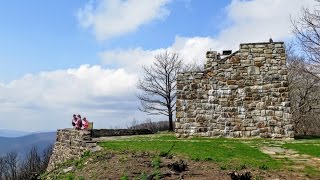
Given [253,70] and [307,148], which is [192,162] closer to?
[307,148]

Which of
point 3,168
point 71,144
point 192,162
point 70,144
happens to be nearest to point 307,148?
point 192,162

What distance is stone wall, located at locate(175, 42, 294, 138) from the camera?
20.5 meters

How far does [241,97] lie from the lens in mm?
20766

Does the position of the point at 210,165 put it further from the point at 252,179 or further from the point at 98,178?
the point at 98,178

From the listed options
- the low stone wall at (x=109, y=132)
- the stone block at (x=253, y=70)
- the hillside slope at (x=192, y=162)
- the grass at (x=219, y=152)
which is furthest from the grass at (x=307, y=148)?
the low stone wall at (x=109, y=132)

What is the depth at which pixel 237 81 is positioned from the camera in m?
20.9

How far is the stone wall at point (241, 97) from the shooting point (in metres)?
20.5

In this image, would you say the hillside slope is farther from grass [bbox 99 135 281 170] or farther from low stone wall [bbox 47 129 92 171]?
low stone wall [bbox 47 129 92 171]

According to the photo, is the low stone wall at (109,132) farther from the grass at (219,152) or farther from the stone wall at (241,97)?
the grass at (219,152)

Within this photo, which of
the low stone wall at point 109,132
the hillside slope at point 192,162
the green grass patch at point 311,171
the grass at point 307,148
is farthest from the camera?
the low stone wall at point 109,132

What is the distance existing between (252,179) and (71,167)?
7.30m

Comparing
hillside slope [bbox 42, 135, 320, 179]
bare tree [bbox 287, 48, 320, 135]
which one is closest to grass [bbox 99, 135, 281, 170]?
hillside slope [bbox 42, 135, 320, 179]

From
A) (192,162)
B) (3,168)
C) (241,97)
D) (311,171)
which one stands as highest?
(241,97)

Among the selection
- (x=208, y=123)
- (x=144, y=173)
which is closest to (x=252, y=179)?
(x=144, y=173)
